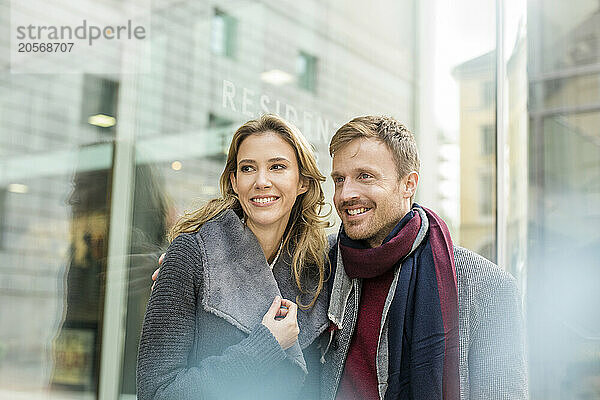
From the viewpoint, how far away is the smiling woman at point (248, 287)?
163cm

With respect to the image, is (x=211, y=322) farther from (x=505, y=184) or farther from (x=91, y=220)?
(x=505, y=184)

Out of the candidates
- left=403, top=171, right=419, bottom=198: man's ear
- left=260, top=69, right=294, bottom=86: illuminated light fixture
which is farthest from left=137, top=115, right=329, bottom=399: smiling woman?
left=260, top=69, right=294, bottom=86: illuminated light fixture

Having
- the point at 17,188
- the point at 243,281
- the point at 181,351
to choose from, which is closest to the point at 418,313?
the point at 243,281

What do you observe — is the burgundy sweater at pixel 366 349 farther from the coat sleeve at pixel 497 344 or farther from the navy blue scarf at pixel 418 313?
the coat sleeve at pixel 497 344

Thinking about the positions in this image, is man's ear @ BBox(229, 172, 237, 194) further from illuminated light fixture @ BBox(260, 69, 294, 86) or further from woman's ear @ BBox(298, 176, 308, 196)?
illuminated light fixture @ BBox(260, 69, 294, 86)

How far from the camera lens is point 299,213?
201 centimetres

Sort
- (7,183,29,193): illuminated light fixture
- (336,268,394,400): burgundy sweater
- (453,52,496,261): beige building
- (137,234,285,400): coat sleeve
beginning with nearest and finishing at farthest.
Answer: (137,234,285,400): coat sleeve, (336,268,394,400): burgundy sweater, (7,183,29,193): illuminated light fixture, (453,52,496,261): beige building

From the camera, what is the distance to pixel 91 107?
2.27m

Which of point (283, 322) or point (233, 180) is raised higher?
point (233, 180)

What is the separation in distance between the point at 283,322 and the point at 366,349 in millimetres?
267

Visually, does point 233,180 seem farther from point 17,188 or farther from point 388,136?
point 17,188

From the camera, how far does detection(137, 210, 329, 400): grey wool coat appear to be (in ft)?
5.31

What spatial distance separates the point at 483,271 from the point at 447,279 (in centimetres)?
12

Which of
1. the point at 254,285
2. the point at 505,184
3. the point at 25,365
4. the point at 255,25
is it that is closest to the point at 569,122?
the point at 505,184
